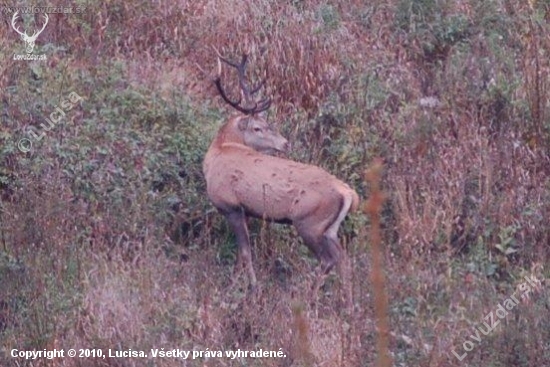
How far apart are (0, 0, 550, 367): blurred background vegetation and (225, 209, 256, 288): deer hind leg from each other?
12 centimetres

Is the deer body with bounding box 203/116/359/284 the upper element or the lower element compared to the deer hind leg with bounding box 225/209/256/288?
upper

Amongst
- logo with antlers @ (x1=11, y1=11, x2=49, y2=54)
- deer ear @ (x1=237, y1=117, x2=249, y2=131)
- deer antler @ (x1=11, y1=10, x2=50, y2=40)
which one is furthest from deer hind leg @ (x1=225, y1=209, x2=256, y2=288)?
deer antler @ (x1=11, y1=10, x2=50, y2=40)

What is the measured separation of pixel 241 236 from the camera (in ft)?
27.1

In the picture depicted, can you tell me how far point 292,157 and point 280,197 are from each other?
1478mm

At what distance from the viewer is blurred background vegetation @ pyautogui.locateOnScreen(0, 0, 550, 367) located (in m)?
6.73

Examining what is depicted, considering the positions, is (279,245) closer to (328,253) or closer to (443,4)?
(328,253)

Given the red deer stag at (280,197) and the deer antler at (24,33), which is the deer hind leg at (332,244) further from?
the deer antler at (24,33)

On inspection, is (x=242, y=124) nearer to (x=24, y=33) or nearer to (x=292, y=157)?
(x=292, y=157)

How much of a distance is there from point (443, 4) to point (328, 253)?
4.14 metres

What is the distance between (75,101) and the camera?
10000 millimetres

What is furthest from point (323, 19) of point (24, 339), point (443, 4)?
point (24, 339)

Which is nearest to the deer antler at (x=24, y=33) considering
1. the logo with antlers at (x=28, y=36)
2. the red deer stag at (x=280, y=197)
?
the logo with antlers at (x=28, y=36)

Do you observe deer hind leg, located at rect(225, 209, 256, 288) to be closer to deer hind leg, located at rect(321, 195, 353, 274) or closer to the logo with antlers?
deer hind leg, located at rect(321, 195, 353, 274)

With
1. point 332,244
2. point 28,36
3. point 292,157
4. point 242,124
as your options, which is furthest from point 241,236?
point 28,36
